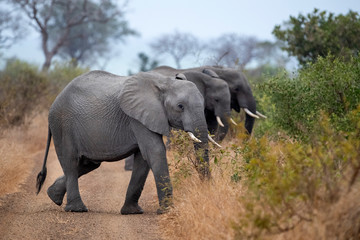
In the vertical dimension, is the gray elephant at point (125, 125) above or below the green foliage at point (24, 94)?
above

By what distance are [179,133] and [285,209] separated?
3461 mm

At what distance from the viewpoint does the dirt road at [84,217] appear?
7.68 metres

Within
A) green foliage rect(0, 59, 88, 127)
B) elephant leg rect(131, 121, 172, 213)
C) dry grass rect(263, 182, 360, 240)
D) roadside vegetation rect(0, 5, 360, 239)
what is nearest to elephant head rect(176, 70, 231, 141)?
roadside vegetation rect(0, 5, 360, 239)

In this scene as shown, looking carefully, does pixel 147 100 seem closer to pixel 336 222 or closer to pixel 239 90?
pixel 336 222

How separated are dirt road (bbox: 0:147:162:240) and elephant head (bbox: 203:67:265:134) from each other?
3.71 metres

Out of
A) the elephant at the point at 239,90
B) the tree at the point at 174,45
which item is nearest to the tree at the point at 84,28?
the tree at the point at 174,45

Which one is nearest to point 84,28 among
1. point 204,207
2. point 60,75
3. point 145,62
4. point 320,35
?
point 145,62

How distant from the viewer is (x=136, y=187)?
927cm

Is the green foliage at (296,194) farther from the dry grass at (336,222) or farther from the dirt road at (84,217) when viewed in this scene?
the dirt road at (84,217)

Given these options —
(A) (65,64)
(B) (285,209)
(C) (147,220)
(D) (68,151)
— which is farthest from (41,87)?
(B) (285,209)

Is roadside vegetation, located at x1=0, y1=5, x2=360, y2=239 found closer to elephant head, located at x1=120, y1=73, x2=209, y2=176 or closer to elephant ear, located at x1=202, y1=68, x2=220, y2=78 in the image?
elephant head, located at x1=120, y1=73, x2=209, y2=176

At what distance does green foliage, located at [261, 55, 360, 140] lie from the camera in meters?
8.99

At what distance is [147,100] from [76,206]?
71.5 inches

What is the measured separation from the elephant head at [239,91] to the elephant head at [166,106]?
591cm
